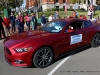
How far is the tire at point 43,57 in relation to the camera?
5.07 m

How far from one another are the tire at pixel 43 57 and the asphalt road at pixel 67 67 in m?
0.14

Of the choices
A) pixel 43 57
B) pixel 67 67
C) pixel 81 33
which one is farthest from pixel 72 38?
pixel 43 57

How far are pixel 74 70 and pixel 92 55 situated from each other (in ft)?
5.72

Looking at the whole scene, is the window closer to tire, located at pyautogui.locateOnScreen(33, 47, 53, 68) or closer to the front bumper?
tire, located at pyautogui.locateOnScreen(33, 47, 53, 68)

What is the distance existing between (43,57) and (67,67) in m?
0.81

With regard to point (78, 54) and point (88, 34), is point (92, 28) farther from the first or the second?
point (78, 54)

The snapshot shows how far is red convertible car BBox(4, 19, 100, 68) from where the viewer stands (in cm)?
491

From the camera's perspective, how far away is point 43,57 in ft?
17.3

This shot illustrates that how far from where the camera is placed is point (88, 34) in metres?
6.87

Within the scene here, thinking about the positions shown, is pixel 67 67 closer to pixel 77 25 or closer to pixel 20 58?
pixel 20 58

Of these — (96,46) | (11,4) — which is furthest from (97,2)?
(96,46)

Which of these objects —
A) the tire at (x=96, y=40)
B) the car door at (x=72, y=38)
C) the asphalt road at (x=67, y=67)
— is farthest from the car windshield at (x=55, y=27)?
the tire at (x=96, y=40)

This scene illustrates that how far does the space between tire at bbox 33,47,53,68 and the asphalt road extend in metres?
0.14

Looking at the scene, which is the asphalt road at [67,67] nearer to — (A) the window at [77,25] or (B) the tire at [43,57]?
(B) the tire at [43,57]
